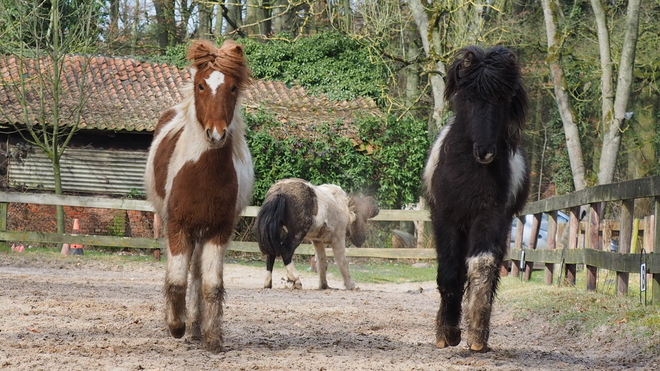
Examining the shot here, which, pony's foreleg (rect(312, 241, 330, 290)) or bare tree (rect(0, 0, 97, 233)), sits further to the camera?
bare tree (rect(0, 0, 97, 233))

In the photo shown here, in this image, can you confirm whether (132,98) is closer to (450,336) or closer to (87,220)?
(87,220)

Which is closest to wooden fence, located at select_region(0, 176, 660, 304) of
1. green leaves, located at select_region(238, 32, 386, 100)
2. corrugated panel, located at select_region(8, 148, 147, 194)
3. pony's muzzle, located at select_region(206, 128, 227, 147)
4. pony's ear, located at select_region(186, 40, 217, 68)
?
pony's muzzle, located at select_region(206, 128, 227, 147)

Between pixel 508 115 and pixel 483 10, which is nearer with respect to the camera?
pixel 508 115

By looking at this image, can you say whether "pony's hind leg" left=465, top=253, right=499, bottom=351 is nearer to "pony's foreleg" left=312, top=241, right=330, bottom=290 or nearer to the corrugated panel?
"pony's foreleg" left=312, top=241, right=330, bottom=290

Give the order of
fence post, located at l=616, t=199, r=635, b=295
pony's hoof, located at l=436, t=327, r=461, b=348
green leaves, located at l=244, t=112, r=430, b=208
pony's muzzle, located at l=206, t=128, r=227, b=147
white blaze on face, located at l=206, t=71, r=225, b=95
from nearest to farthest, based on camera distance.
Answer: pony's muzzle, located at l=206, t=128, r=227, b=147 → white blaze on face, located at l=206, t=71, r=225, b=95 → pony's hoof, located at l=436, t=327, r=461, b=348 → fence post, located at l=616, t=199, r=635, b=295 → green leaves, located at l=244, t=112, r=430, b=208

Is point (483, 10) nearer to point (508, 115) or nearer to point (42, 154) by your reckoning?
point (42, 154)

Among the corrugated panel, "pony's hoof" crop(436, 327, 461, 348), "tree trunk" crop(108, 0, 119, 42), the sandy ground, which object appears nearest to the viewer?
the sandy ground

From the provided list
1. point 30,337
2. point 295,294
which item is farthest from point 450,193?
point 295,294

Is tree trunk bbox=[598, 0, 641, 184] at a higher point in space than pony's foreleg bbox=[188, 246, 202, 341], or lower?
higher

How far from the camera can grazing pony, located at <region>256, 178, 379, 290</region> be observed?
11.9 metres

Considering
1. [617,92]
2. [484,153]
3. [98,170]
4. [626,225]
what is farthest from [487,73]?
[98,170]

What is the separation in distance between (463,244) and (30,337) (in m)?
3.18

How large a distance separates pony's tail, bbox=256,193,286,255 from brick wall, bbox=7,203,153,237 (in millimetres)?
9730

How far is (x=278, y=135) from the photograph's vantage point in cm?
2203
